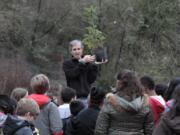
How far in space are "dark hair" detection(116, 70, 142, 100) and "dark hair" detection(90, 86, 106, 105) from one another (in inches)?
17.7

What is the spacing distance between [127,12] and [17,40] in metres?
7.97

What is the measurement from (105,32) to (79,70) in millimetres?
27642

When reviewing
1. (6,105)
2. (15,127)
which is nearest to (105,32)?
(6,105)

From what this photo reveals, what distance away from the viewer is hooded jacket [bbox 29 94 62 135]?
6828mm

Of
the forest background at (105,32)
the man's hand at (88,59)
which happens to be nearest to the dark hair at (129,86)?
the man's hand at (88,59)

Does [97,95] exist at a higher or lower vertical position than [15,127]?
higher

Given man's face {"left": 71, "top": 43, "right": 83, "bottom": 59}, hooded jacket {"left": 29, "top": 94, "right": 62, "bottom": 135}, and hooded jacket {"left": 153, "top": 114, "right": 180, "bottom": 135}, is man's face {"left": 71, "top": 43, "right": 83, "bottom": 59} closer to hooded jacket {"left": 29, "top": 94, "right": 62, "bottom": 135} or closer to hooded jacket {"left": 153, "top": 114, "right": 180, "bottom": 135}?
hooded jacket {"left": 29, "top": 94, "right": 62, "bottom": 135}

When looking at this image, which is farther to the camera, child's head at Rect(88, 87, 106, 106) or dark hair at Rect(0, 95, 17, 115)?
child's head at Rect(88, 87, 106, 106)

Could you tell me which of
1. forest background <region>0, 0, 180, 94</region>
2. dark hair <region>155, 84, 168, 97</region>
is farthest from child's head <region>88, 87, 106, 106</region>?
forest background <region>0, 0, 180, 94</region>

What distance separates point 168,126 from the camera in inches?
188

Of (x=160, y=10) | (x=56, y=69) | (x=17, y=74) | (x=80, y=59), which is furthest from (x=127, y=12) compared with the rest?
(x=80, y=59)

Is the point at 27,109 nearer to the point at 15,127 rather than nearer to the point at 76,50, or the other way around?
the point at 15,127

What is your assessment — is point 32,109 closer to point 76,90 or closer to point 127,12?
point 76,90

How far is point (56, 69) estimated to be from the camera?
37062 mm
